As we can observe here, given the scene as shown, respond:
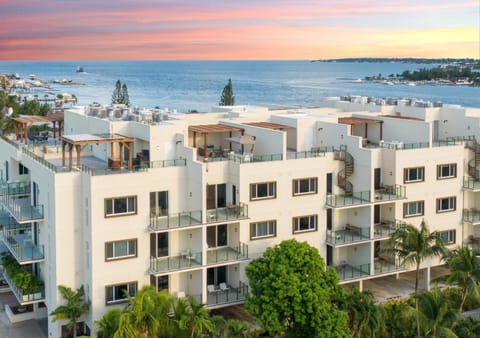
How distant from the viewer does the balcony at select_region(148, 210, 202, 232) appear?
3116cm

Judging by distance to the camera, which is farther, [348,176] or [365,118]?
[365,118]

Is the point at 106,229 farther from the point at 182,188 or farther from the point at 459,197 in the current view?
the point at 459,197

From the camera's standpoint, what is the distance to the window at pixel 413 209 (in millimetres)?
37031

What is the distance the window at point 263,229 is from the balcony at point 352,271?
13.5 ft

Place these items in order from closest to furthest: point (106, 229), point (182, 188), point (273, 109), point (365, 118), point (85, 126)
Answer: point (106, 229), point (182, 188), point (85, 126), point (365, 118), point (273, 109)

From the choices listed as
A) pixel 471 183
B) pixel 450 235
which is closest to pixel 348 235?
pixel 450 235

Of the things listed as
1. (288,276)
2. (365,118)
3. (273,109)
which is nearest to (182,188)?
(288,276)

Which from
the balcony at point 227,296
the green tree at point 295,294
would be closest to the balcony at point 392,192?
the green tree at point 295,294

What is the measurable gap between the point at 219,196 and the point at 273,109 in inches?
626

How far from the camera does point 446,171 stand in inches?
1502

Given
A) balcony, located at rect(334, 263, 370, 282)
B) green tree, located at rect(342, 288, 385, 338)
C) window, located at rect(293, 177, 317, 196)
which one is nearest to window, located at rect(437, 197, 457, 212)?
balcony, located at rect(334, 263, 370, 282)

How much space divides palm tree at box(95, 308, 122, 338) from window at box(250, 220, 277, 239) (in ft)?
26.1

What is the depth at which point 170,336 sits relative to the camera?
27.7m

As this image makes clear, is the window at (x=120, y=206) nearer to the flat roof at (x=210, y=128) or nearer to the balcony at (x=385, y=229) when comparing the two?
the flat roof at (x=210, y=128)
